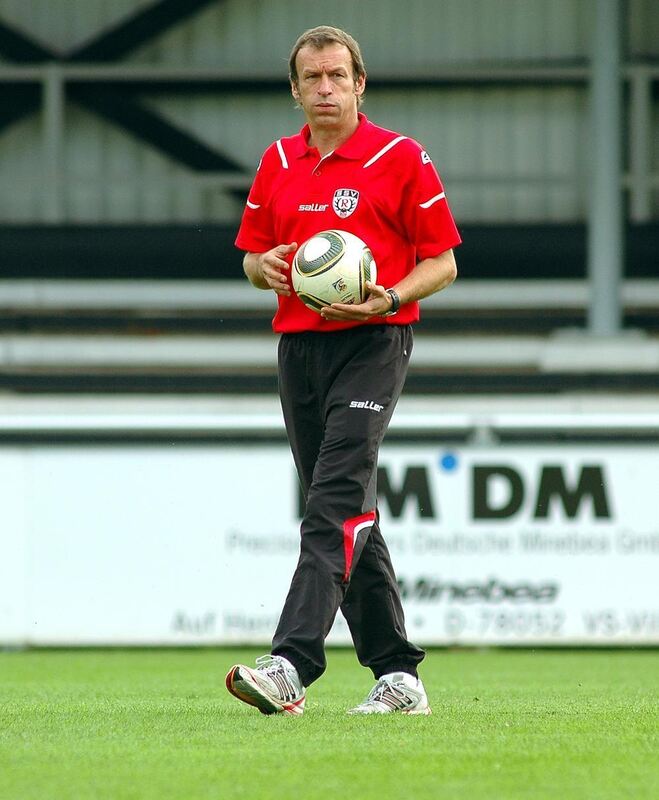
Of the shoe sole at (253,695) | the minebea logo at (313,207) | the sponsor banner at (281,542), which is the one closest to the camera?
the shoe sole at (253,695)

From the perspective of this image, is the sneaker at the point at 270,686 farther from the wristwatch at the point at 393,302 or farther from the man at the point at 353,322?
the wristwatch at the point at 393,302

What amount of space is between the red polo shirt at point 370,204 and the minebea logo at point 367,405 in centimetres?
20

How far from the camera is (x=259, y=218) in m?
4.26

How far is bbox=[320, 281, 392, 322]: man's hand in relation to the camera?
12.8ft

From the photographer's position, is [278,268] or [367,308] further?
[278,268]

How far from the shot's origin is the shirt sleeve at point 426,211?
4.02 metres

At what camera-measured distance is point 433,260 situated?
4059 millimetres

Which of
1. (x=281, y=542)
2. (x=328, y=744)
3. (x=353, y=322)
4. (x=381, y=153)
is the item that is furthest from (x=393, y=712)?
(x=281, y=542)

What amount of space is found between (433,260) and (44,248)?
10.9 m

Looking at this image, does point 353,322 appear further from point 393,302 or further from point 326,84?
point 326,84

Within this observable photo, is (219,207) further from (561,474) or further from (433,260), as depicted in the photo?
(433,260)

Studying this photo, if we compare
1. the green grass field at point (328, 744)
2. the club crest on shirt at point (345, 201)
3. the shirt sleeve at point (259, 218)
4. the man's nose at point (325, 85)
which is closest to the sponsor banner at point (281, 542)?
the green grass field at point (328, 744)

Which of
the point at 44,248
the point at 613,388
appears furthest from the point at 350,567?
the point at 44,248

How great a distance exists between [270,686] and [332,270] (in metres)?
1.00
